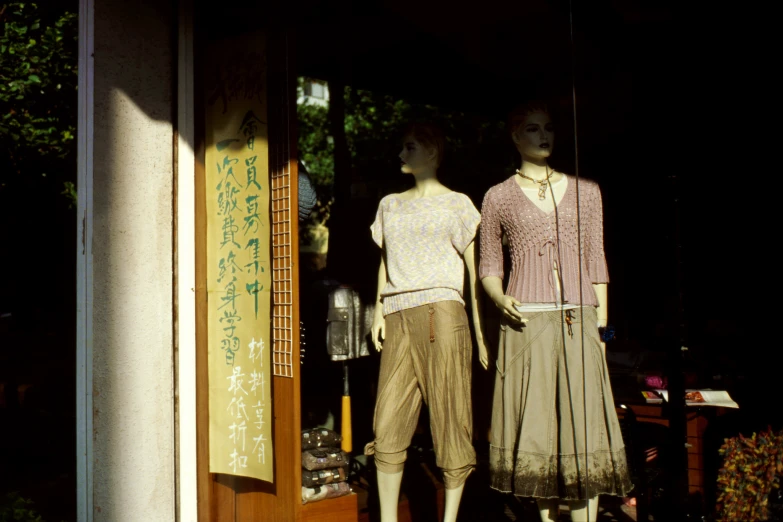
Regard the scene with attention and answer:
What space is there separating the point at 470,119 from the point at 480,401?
5.43m

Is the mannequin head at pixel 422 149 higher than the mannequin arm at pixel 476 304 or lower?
higher

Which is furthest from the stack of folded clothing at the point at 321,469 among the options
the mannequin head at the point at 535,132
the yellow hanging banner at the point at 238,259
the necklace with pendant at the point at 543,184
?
the mannequin head at the point at 535,132

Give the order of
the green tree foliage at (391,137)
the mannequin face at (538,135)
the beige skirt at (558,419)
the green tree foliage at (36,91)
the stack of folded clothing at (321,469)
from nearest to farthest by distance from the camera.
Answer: the beige skirt at (558,419) < the mannequin face at (538,135) < the stack of folded clothing at (321,469) < the green tree foliage at (36,91) < the green tree foliage at (391,137)

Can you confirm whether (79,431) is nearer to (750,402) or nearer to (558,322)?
(558,322)

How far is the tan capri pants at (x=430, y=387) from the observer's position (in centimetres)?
372

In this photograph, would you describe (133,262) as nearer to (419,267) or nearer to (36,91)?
(419,267)

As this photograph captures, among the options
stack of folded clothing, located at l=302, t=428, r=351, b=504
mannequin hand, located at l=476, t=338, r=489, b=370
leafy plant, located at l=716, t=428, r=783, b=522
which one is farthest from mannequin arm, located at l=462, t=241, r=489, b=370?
leafy plant, located at l=716, t=428, r=783, b=522

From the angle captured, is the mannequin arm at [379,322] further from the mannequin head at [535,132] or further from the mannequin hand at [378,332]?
the mannequin head at [535,132]

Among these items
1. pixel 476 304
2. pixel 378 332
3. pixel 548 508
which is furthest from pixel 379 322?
pixel 548 508

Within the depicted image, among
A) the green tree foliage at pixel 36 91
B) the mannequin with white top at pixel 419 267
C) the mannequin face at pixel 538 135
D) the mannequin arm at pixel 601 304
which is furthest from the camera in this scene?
the green tree foliage at pixel 36 91

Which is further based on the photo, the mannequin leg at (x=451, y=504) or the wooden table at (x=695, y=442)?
the wooden table at (x=695, y=442)

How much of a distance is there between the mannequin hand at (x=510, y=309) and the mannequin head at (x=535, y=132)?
0.68m

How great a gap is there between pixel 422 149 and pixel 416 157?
52 mm

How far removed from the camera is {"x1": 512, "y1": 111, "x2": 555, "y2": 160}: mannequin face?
356cm
